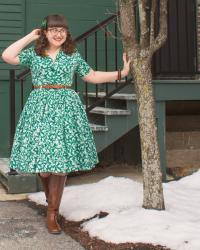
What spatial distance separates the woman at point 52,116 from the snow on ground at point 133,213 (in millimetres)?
446

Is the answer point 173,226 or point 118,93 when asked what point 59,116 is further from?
point 118,93

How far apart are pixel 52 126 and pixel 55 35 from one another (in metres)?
0.73

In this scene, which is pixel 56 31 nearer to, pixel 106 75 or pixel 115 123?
pixel 106 75

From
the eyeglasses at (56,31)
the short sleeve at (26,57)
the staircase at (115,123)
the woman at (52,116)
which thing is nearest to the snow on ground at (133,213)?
the woman at (52,116)

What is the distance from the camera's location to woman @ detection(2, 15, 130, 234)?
3814 mm

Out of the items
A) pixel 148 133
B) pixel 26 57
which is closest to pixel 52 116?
pixel 26 57

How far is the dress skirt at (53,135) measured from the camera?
12.5 ft

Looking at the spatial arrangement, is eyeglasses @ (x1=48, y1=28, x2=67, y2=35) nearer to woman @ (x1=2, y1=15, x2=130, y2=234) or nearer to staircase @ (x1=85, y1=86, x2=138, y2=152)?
woman @ (x1=2, y1=15, x2=130, y2=234)

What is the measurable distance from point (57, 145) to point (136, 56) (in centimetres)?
98

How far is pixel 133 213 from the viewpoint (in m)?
3.92

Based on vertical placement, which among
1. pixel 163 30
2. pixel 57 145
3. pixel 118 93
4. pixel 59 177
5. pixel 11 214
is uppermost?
pixel 163 30

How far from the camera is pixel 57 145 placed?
380cm

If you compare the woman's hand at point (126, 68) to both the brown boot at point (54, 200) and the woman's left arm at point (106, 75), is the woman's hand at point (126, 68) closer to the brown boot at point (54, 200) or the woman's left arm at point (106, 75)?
the woman's left arm at point (106, 75)

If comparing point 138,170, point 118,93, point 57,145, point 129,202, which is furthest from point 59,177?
point 138,170
